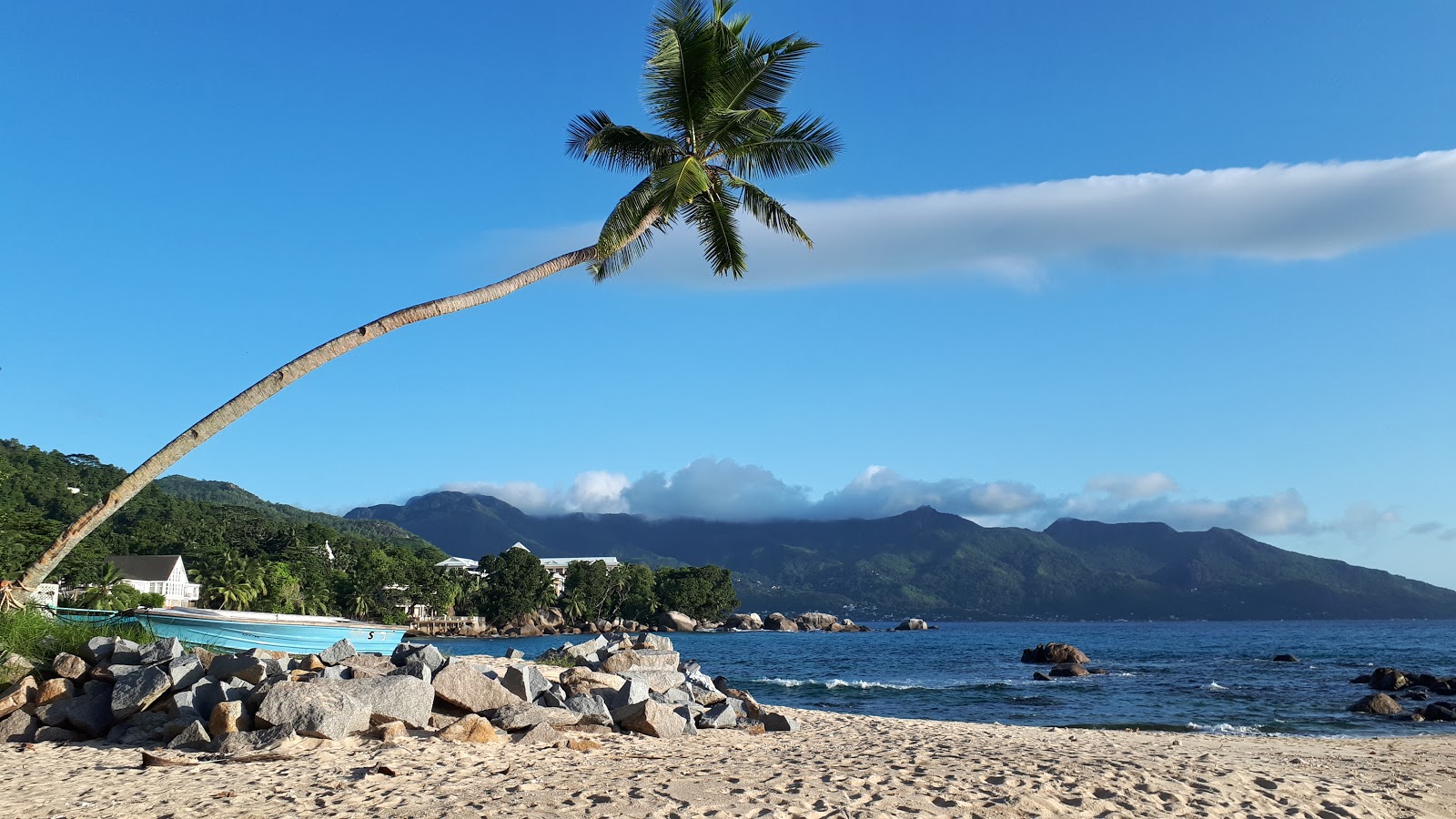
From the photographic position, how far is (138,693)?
11406 mm

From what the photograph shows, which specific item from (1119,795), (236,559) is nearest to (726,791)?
(1119,795)

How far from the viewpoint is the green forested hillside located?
79.0 metres

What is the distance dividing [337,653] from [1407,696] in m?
34.4

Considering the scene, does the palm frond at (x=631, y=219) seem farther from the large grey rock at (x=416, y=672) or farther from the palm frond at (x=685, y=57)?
the large grey rock at (x=416, y=672)

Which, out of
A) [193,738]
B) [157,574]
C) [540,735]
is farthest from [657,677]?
[157,574]

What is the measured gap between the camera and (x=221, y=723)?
34.7 ft

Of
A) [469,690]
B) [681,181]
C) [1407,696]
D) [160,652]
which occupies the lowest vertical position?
[1407,696]

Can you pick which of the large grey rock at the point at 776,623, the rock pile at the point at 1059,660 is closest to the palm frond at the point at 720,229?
the rock pile at the point at 1059,660

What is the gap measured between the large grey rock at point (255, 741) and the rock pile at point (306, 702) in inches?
0.7

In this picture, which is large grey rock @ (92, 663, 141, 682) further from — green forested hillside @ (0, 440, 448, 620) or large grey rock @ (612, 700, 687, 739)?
green forested hillside @ (0, 440, 448, 620)

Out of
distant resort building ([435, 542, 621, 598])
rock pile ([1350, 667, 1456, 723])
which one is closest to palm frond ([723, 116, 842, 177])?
rock pile ([1350, 667, 1456, 723])

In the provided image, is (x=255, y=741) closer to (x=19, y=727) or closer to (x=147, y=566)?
(x=19, y=727)

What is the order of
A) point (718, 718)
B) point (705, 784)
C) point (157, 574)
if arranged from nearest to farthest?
point (705, 784), point (718, 718), point (157, 574)

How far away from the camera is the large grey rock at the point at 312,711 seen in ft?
33.9
